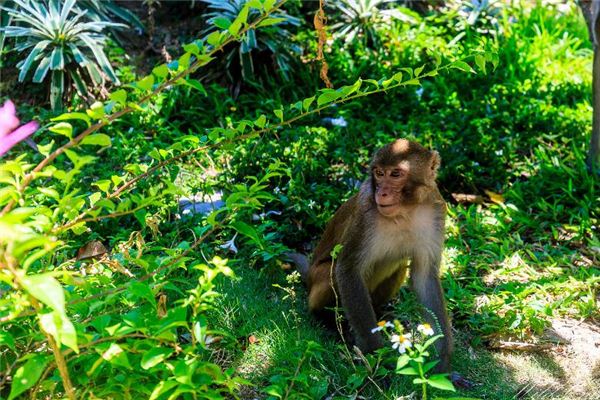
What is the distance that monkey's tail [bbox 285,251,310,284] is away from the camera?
18.4ft

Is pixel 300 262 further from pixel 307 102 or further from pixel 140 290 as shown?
pixel 140 290

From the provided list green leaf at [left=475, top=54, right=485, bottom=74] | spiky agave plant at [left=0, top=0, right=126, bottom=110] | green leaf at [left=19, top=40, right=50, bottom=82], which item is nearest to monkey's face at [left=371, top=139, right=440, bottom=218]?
green leaf at [left=475, top=54, right=485, bottom=74]

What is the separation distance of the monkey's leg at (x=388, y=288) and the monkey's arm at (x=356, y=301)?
52 centimetres

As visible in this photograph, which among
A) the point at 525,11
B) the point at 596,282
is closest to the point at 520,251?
the point at 596,282

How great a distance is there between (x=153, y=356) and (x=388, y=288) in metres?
2.56

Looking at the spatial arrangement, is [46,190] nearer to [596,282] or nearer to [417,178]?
[417,178]

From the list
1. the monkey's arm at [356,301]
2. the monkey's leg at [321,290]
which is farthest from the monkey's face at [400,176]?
the monkey's leg at [321,290]

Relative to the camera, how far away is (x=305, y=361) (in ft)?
14.9

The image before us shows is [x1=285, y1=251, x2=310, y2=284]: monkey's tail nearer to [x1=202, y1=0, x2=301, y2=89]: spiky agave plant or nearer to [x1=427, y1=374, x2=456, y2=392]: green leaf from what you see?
[x1=427, y1=374, x2=456, y2=392]: green leaf

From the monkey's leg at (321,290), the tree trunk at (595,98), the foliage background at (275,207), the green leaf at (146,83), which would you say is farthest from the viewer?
the tree trunk at (595,98)

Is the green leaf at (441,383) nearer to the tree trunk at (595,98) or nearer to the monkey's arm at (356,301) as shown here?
the monkey's arm at (356,301)

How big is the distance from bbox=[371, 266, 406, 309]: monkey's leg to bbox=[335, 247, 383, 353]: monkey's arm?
1.69 ft

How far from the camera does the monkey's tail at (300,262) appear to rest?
18.4 feet

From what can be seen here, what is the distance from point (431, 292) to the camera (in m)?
4.96
